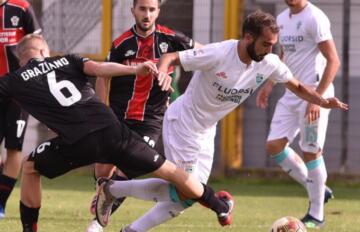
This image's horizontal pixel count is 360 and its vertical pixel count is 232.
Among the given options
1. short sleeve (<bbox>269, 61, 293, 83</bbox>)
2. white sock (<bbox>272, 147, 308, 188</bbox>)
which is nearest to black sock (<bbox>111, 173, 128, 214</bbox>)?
short sleeve (<bbox>269, 61, 293, 83</bbox>)

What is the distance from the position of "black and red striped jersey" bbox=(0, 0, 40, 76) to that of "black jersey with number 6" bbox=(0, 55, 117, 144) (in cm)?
245

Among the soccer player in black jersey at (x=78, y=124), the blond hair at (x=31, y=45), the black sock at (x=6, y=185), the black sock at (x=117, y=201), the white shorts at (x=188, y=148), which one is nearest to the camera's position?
the soccer player in black jersey at (x=78, y=124)

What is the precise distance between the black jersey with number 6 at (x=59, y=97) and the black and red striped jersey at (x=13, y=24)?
245 cm

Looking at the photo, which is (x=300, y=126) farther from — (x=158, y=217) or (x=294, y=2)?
(x=158, y=217)

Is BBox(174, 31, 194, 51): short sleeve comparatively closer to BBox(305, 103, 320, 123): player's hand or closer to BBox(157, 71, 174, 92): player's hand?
BBox(305, 103, 320, 123): player's hand

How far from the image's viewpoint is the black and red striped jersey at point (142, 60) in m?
8.95

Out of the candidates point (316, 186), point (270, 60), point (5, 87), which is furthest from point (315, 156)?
point (5, 87)

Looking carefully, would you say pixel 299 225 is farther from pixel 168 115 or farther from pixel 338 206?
pixel 338 206

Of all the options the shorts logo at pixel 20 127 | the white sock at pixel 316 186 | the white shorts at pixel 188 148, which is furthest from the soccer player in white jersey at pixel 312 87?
the shorts logo at pixel 20 127

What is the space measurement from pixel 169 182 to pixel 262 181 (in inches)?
256

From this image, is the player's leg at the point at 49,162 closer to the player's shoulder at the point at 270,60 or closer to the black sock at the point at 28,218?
the black sock at the point at 28,218

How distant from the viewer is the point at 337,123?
46.6 ft

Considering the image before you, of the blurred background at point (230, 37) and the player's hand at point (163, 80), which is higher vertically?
the player's hand at point (163, 80)

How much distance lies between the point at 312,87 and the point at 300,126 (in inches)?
14.7
